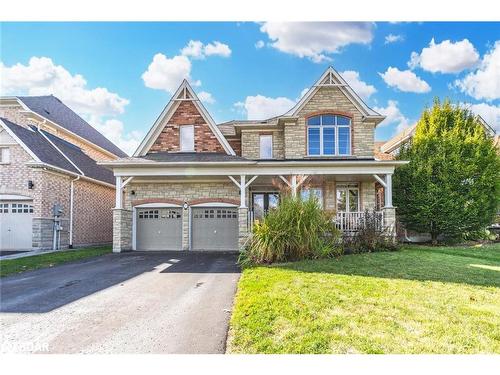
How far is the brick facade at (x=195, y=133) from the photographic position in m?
14.9

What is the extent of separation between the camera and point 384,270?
7.51m

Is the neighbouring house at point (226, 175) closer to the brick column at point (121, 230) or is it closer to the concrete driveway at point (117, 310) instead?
the brick column at point (121, 230)

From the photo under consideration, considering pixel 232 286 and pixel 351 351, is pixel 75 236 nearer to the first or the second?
pixel 232 286

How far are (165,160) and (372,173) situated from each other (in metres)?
8.61

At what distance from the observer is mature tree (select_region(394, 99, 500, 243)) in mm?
13719

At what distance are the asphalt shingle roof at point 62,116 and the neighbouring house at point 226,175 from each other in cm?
832

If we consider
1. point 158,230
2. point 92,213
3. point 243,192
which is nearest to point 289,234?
point 243,192

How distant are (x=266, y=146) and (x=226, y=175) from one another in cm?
354

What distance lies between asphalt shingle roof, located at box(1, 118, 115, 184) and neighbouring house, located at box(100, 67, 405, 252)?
324 cm

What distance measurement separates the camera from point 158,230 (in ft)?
46.6

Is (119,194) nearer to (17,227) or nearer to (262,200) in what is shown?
(17,227)

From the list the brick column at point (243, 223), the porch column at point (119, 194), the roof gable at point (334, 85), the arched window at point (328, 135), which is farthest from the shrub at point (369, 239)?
the porch column at point (119, 194)

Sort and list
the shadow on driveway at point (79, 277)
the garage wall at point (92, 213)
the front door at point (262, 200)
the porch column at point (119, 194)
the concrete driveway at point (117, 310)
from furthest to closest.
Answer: the garage wall at point (92, 213)
the front door at point (262, 200)
the porch column at point (119, 194)
the shadow on driveway at point (79, 277)
the concrete driveway at point (117, 310)
